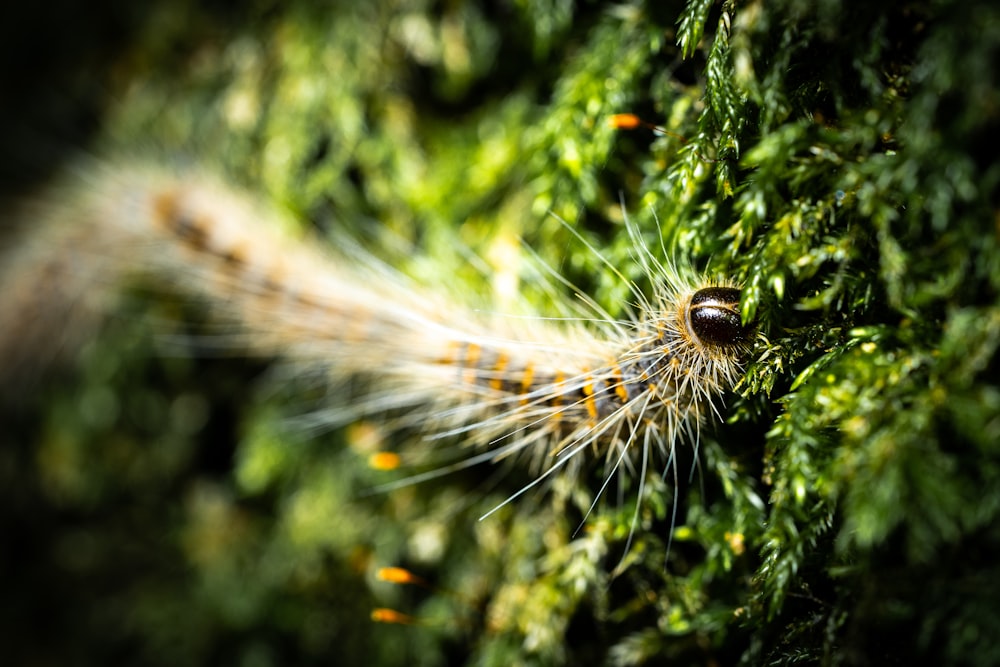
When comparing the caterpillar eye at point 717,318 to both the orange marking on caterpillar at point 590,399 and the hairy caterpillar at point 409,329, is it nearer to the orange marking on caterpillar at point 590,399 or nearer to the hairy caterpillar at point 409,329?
the hairy caterpillar at point 409,329

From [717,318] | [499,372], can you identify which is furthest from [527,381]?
[717,318]

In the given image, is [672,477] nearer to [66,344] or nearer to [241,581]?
[241,581]

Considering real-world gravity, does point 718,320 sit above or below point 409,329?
below

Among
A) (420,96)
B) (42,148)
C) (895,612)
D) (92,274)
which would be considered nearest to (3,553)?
(92,274)

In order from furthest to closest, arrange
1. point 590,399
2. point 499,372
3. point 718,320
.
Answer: point 499,372 → point 590,399 → point 718,320

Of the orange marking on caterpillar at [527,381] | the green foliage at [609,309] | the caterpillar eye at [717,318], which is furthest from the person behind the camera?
the orange marking on caterpillar at [527,381]

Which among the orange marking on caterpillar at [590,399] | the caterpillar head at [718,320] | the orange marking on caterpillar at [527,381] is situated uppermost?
the caterpillar head at [718,320]

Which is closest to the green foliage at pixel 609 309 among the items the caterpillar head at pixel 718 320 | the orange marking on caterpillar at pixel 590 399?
the caterpillar head at pixel 718 320

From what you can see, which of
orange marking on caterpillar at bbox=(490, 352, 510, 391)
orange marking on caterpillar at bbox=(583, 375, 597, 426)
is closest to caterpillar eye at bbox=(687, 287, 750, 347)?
orange marking on caterpillar at bbox=(583, 375, 597, 426)

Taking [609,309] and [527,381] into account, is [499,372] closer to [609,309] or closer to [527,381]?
[527,381]
